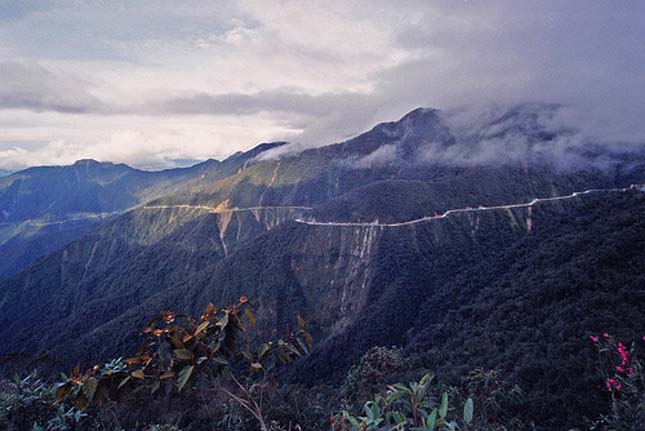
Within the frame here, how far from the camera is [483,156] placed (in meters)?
138

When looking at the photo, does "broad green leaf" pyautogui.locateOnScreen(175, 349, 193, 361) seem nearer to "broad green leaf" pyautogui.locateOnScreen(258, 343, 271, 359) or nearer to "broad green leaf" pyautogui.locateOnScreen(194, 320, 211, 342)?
"broad green leaf" pyautogui.locateOnScreen(194, 320, 211, 342)

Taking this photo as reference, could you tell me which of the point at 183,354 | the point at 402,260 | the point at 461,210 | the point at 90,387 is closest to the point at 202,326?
the point at 183,354

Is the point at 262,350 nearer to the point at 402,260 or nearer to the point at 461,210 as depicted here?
the point at 402,260

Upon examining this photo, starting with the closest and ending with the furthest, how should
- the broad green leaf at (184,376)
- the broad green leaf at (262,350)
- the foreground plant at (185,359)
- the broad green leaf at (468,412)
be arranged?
the broad green leaf at (468,412) < the broad green leaf at (184,376) < the foreground plant at (185,359) < the broad green leaf at (262,350)

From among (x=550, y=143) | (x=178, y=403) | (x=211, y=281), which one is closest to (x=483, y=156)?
(x=550, y=143)

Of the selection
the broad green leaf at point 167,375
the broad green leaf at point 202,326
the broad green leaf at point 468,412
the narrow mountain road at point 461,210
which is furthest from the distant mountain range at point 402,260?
the broad green leaf at point 468,412

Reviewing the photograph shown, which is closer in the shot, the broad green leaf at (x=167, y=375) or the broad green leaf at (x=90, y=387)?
the broad green leaf at (x=90, y=387)

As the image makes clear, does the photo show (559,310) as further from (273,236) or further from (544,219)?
(273,236)

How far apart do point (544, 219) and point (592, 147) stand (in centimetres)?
6869

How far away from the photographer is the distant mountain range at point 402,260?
1531 inches

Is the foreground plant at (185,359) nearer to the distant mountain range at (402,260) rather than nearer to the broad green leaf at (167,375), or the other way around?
the broad green leaf at (167,375)

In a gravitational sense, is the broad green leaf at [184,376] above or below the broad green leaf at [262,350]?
Result: above

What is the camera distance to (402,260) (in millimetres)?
82562

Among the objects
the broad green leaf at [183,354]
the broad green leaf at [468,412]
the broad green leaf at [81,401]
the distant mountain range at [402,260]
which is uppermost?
the broad green leaf at [183,354]
